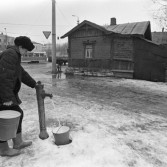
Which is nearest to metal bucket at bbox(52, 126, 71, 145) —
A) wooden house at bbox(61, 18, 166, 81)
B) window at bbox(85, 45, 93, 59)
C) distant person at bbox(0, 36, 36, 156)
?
distant person at bbox(0, 36, 36, 156)

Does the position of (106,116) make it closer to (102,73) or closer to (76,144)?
(76,144)

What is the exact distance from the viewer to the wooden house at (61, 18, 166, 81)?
12.8 meters

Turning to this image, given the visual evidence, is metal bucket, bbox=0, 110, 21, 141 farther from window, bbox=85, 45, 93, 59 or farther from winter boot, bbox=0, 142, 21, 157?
window, bbox=85, 45, 93, 59

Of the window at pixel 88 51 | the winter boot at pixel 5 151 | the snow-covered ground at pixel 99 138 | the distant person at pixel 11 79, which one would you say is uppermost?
the window at pixel 88 51

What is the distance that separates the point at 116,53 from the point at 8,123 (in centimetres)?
1265

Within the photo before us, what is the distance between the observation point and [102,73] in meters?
14.9

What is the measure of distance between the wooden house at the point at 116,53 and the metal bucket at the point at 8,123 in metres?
11.8

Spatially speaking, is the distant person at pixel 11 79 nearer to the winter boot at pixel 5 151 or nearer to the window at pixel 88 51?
the winter boot at pixel 5 151

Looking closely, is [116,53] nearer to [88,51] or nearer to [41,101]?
[88,51]

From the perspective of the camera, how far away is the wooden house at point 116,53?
12.8 meters

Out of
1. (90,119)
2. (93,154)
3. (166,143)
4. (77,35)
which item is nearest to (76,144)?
(93,154)

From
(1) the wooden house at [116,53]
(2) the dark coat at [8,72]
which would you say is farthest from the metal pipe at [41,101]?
(1) the wooden house at [116,53]

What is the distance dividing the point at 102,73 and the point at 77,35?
4474 millimetres

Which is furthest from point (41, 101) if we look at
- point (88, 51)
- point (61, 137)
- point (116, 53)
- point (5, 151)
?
point (88, 51)
